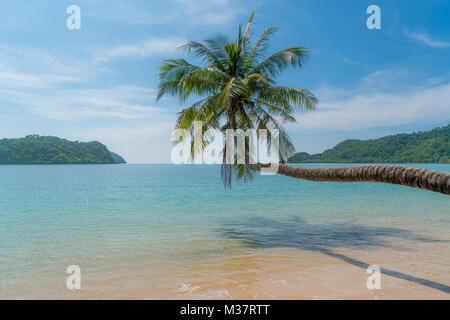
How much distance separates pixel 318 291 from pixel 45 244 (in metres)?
8.59

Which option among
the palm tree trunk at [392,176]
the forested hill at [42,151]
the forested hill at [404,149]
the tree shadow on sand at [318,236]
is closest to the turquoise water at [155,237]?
the tree shadow on sand at [318,236]

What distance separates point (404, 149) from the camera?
245ft

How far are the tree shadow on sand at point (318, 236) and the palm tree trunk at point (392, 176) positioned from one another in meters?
2.06

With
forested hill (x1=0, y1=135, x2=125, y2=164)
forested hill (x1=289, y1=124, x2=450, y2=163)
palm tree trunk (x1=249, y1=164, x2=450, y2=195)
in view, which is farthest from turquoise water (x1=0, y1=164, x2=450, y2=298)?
forested hill (x1=0, y1=135, x2=125, y2=164)

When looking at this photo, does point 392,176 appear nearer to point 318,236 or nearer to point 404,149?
point 318,236

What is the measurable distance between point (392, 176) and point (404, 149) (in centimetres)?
8340

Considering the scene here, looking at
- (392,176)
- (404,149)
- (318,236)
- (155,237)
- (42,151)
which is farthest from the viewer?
(42,151)

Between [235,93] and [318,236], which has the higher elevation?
[235,93]

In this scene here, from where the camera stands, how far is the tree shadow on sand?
26.9ft

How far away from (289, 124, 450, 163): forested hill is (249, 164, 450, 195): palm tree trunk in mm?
64483

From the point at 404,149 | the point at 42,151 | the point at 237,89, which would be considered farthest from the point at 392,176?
A: the point at 42,151

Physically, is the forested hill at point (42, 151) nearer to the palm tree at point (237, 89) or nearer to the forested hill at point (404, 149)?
the forested hill at point (404, 149)

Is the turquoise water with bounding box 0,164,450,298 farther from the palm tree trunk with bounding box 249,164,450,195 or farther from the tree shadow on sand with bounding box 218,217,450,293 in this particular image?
the palm tree trunk with bounding box 249,164,450,195

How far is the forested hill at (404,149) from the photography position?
242ft
